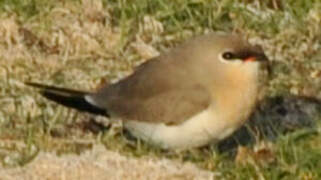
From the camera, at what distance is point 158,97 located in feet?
22.5

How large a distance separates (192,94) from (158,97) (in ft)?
0.64

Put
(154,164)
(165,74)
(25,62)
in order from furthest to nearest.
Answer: (25,62) < (165,74) < (154,164)

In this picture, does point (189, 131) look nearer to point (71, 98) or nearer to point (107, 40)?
point (71, 98)

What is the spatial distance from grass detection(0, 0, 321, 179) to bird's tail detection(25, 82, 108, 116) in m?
0.16

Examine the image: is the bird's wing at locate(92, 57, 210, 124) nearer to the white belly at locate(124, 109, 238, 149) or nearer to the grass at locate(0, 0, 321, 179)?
the white belly at locate(124, 109, 238, 149)

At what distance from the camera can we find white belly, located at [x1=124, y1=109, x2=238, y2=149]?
6.62m

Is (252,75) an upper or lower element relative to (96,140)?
upper

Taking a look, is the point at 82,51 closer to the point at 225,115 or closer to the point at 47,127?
the point at 47,127

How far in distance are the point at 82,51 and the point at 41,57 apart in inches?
10.1

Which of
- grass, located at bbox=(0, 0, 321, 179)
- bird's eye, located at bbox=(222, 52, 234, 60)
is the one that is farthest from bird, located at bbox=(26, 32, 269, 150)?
grass, located at bbox=(0, 0, 321, 179)

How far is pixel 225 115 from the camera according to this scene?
21.8 feet

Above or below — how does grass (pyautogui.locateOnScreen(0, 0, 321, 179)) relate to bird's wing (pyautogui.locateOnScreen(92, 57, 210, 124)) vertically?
below

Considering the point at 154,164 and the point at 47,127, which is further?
the point at 47,127

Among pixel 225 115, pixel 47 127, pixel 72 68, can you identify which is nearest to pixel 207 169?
pixel 225 115
